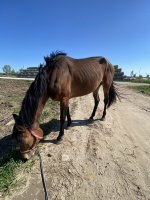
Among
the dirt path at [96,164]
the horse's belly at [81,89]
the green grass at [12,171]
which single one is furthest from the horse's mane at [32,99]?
the horse's belly at [81,89]

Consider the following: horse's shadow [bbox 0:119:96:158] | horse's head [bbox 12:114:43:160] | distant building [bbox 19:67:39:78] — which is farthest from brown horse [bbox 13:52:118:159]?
distant building [bbox 19:67:39:78]

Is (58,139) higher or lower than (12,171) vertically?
higher

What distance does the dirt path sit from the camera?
137 inches

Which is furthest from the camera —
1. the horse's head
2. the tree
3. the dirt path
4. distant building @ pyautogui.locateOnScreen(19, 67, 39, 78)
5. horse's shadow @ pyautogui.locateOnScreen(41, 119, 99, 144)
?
the tree

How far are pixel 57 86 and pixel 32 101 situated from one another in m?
0.80

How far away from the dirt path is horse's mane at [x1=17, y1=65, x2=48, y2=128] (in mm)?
774

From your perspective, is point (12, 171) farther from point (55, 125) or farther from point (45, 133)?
point (55, 125)

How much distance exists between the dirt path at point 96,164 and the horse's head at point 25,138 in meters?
0.28

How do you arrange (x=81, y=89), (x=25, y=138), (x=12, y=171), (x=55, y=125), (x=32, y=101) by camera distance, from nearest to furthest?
(x=12, y=171)
(x=25, y=138)
(x=32, y=101)
(x=81, y=89)
(x=55, y=125)

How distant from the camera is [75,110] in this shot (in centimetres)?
802

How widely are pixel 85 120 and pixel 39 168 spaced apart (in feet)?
9.71

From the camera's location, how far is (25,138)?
13.9 feet

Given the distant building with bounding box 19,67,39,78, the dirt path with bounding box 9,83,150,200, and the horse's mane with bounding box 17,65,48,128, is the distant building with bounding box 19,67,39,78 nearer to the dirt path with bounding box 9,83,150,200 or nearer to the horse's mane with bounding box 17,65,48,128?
the dirt path with bounding box 9,83,150,200

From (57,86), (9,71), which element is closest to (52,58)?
(57,86)
